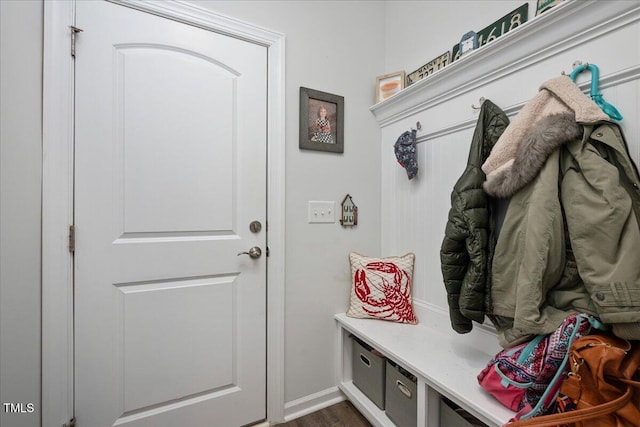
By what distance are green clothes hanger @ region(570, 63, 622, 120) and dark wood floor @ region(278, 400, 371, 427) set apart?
1.71 meters

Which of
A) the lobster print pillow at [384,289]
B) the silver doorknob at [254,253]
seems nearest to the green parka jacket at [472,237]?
the lobster print pillow at [384,289]

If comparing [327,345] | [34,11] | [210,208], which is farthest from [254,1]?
[327,345]

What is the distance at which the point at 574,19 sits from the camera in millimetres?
918

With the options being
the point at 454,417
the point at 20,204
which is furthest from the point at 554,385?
the point at 20,204

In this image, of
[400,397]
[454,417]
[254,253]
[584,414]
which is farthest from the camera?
[254,253]

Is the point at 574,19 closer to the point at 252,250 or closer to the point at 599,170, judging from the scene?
the point at 599,170

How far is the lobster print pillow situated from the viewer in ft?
5.08

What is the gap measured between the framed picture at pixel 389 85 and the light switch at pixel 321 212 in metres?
0.77

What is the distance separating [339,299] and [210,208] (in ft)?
3.05

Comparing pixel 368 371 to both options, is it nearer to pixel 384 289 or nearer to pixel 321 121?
pixel 384 289

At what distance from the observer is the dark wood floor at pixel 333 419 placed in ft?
4.82

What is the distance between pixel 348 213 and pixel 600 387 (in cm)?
123

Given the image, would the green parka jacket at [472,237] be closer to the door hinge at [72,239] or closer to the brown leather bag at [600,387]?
the brown leather bag at [600,387]

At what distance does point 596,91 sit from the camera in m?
0.89
